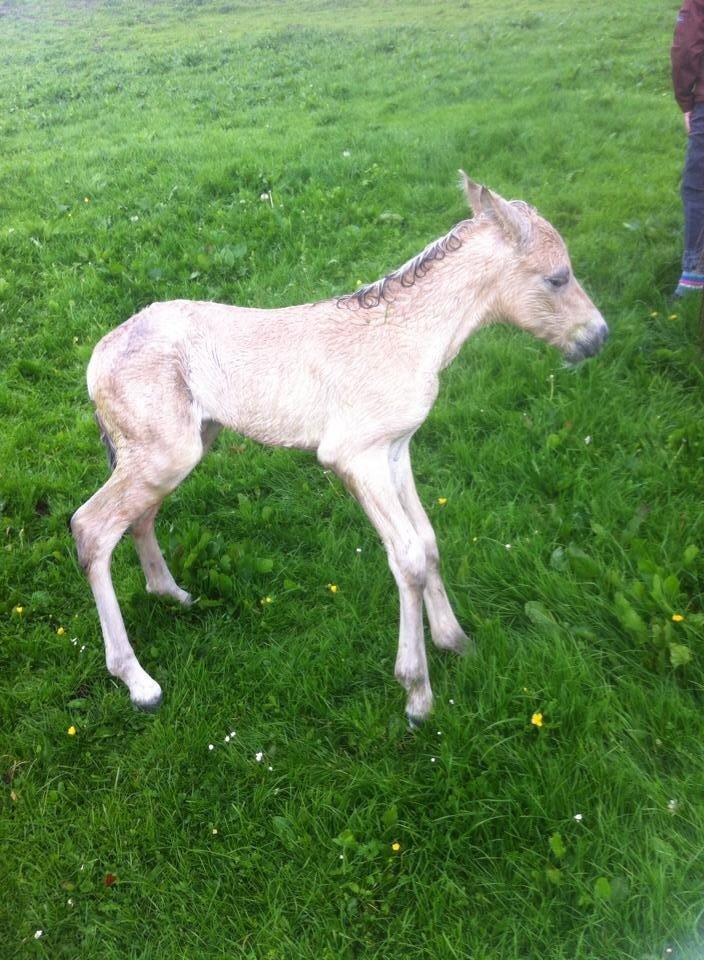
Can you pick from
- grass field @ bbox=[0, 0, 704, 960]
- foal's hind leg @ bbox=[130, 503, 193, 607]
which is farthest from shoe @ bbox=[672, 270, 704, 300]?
foal's hind leg @ bbox=[130, 503, 193, 607]

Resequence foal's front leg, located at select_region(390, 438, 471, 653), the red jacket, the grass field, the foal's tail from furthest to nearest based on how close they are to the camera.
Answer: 1. the red jacket
2. the foal's tail
3. foal's front leg, located at select_region(390, 438, 471, 653)
4. the grass field

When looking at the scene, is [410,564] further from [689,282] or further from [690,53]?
[690,53]

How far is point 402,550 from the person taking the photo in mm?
2914

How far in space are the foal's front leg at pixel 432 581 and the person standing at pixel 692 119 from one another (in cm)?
296

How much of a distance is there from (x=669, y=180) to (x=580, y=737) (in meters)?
6.16

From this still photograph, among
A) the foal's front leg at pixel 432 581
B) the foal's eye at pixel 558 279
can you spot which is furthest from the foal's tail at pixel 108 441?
the foal's eye at pixel 558 279

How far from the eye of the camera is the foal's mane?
2.98 m

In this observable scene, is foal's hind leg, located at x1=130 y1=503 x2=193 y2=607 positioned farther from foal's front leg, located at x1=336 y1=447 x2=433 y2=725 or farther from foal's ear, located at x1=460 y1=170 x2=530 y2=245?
foal's ear, located at x1=460 y1=170 x2=530 y2=245

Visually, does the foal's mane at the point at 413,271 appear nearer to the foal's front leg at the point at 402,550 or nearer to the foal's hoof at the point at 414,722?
the foal's front leg at the point at 402,550

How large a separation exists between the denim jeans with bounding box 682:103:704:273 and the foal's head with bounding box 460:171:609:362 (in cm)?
270

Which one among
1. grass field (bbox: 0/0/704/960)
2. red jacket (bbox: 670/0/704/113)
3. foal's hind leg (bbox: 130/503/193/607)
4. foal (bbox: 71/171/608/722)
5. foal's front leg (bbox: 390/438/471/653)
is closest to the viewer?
grass field (bbox: 0/0/704/960)

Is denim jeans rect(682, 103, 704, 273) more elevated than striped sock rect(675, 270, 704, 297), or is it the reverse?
denim jeans rect(682, 103, 704, 273)

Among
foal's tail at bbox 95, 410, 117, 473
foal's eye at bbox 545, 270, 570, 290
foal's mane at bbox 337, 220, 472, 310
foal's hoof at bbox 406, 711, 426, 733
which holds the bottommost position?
foal's hoof at bbox 406, 711, 426, 733

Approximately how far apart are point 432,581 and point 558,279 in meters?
1.33
